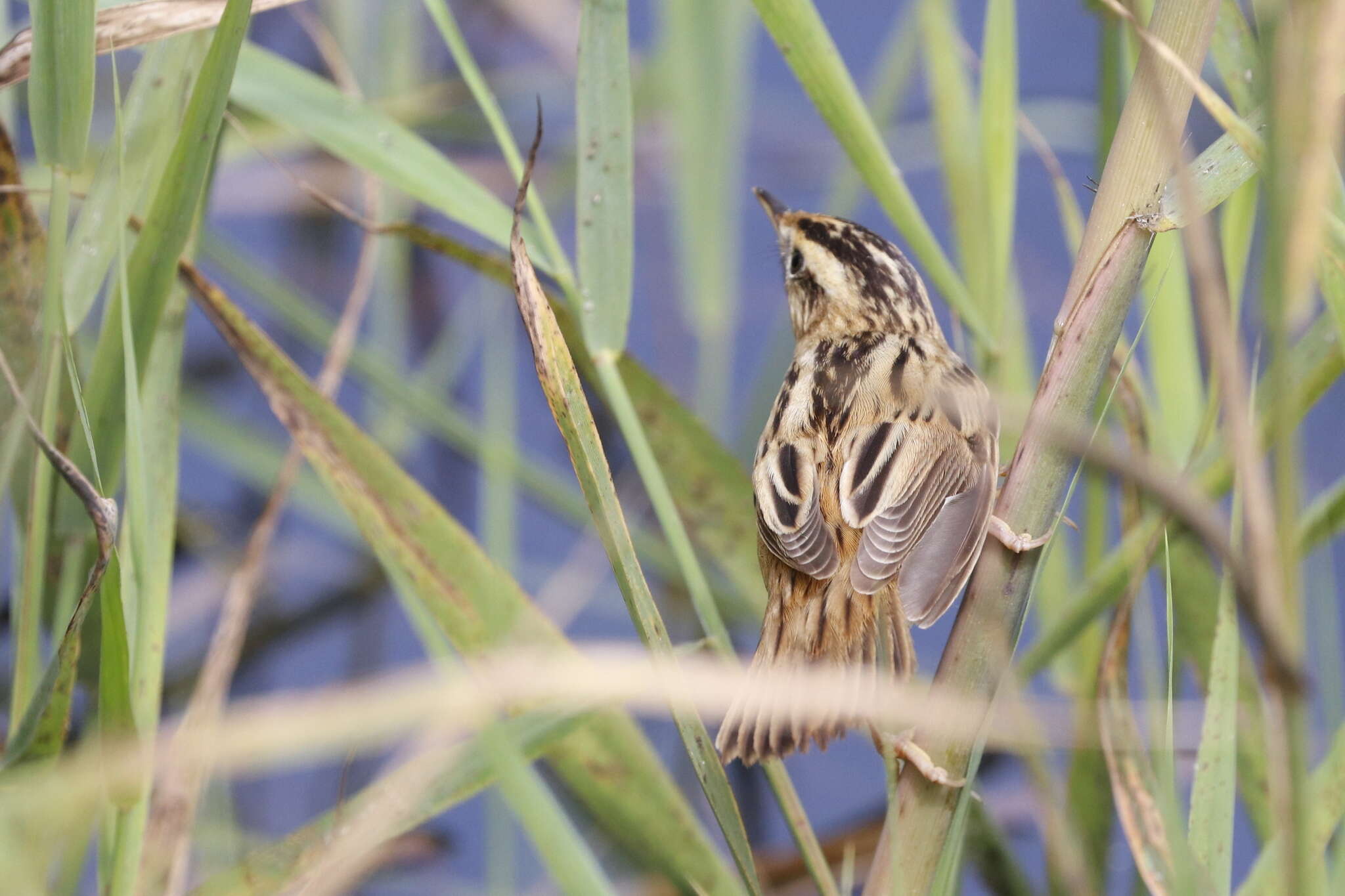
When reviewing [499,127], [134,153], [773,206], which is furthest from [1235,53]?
Result: [134,153]

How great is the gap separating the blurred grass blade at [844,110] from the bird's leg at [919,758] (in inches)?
33.6

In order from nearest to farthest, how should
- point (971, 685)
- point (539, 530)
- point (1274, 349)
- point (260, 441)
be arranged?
point (1274, 349), point (971, 685), point (260, 441), point (539, 530)

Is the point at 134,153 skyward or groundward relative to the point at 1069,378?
skyward

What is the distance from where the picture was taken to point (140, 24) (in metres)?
1.72

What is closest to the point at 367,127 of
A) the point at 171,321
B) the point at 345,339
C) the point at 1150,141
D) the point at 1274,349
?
the point at 171,321

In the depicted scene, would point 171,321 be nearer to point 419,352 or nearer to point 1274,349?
point 1274,349

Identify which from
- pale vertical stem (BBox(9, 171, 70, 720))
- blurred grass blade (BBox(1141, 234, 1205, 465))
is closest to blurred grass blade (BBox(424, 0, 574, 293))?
pale vertical stem (BBox(9, 171, 70, 720))

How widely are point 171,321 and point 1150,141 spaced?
144cm

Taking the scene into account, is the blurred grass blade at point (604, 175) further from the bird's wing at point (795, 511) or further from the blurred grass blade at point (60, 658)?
the blurred grass blade at point (60, 658)

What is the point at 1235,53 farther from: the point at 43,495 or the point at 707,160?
the point at 43,495

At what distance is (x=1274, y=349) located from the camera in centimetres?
66

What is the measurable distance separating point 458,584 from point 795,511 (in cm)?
55

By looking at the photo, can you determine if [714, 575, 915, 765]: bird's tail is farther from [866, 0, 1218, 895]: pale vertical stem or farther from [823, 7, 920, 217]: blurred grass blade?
[823, 7, 920, 217]: blurred grass blade

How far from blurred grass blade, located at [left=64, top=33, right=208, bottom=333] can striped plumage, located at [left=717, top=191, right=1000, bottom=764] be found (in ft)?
3.50
